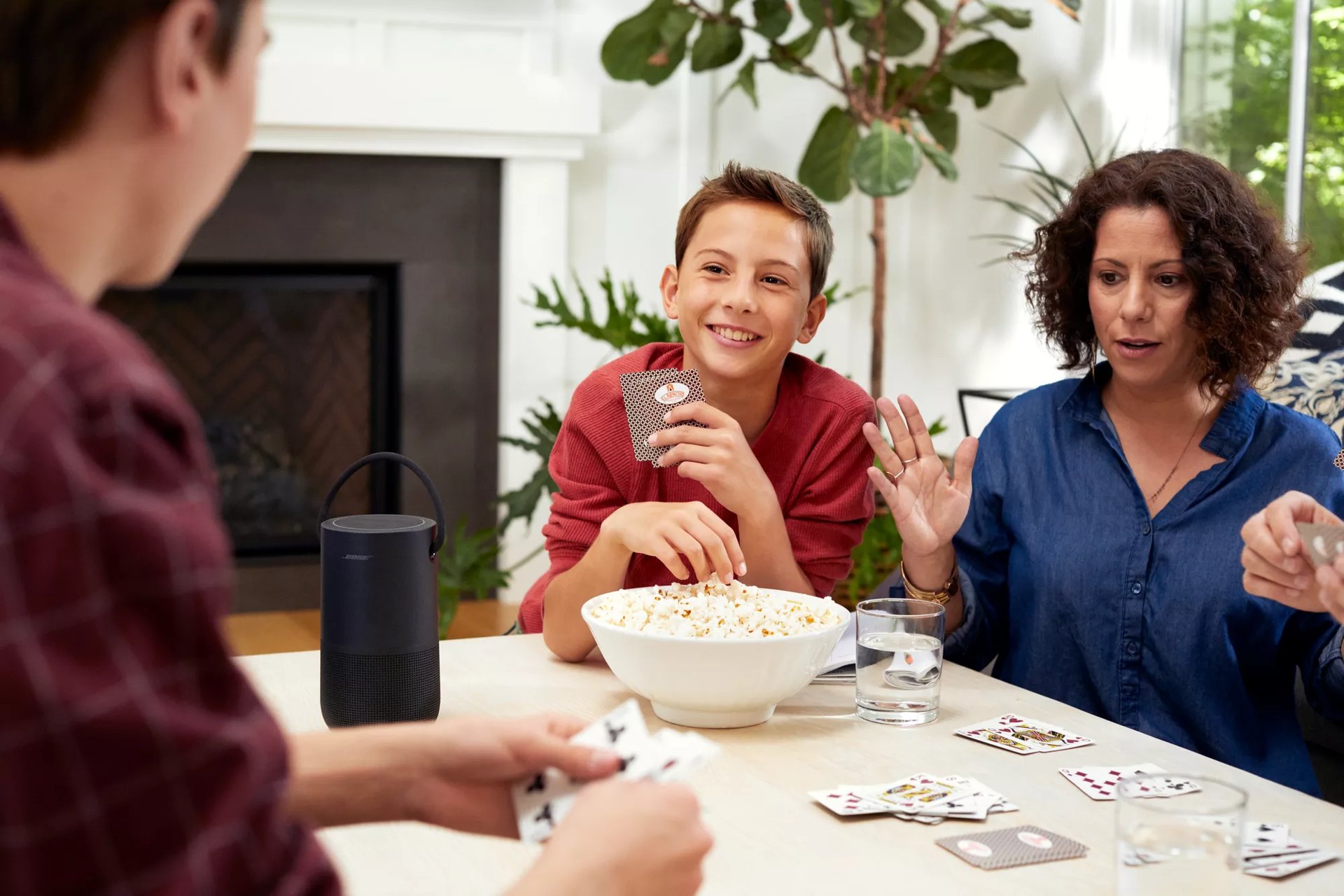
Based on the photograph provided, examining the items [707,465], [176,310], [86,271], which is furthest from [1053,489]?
[176,310]

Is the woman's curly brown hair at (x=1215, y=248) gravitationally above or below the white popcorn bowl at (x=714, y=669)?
above

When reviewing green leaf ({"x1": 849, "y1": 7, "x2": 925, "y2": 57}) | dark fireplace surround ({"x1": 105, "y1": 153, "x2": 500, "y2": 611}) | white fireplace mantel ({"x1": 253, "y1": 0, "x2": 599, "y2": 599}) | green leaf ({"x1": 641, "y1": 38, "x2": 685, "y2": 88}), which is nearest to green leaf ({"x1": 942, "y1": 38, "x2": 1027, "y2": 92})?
green leaf ({"x1": 849, "y1": 7, "x2": 925, "y2": 57})

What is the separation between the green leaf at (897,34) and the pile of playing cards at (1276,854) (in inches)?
111

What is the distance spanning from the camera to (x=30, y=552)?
44 cm

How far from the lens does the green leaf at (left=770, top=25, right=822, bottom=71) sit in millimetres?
3498

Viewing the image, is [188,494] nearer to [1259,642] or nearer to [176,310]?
[1259,642]

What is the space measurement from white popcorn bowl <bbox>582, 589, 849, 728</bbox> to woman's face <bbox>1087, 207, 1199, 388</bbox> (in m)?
0.59

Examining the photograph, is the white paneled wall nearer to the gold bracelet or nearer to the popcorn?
the gold bracelet

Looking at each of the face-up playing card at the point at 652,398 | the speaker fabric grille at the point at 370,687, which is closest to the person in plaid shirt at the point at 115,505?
the speaker fabric grille at the point at 370,687

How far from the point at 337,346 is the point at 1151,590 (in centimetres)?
278

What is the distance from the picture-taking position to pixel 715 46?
347 cm

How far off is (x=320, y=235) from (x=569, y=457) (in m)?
2.25

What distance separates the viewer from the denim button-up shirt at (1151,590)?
1566 millimetres

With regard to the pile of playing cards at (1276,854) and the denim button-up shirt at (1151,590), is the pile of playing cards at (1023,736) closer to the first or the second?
the pile of playing cards at (1276,854)
